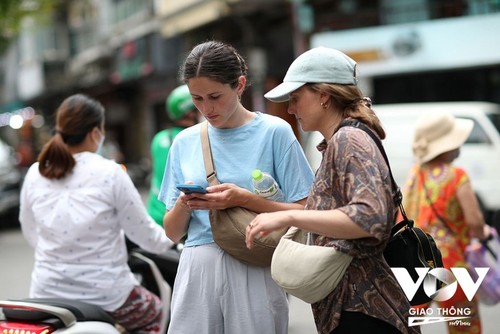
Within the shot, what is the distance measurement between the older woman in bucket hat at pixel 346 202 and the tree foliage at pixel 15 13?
1998cm

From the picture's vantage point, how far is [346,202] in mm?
2592

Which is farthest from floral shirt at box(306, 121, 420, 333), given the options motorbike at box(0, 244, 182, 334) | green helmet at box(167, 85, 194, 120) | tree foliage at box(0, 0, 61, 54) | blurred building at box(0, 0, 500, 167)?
tree foliage at box(0, 0, 61, 54)

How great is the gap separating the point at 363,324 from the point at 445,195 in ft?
6.63

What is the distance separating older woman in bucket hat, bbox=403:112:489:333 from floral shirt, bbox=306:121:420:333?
73.5 inches

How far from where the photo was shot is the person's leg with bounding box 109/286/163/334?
4.11 metres

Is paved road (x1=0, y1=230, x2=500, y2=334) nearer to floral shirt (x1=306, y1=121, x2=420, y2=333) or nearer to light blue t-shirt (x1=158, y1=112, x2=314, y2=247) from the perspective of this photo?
light blue t-shirt (x1=158, y1=112, x2=314, y2=247)

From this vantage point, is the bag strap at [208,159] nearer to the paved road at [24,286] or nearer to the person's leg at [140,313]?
the person's leg at [140,313]

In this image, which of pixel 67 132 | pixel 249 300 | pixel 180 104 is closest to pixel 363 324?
pixel 249 300

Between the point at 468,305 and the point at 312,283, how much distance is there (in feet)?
5.15

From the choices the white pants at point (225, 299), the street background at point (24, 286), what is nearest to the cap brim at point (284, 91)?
the white pants at point (225, 299)

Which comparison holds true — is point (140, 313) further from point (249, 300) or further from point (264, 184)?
point (264, 184)

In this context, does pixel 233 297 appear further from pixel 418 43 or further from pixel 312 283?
pixel 418 43

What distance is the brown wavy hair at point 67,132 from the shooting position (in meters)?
3.96

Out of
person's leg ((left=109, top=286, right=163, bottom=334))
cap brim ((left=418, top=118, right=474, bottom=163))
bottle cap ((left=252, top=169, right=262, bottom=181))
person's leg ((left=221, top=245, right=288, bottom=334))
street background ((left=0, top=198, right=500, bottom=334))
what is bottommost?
street background ((left=0, top=198, right=500, bottom=334))
